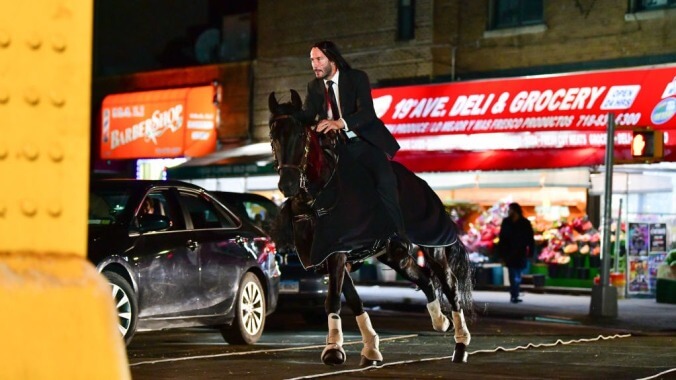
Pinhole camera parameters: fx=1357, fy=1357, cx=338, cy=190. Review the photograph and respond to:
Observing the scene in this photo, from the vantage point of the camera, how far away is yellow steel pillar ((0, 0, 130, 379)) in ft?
8.44

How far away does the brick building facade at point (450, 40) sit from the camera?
2736 centimetres

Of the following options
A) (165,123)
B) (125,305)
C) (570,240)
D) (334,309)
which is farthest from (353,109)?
(165,123)

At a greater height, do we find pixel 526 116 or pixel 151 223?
pixel 526 116

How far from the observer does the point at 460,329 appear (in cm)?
1069

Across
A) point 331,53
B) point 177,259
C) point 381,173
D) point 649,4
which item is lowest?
point 177,259

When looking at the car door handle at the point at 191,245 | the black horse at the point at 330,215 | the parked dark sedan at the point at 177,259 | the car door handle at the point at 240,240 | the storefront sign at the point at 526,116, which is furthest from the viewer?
the storefront sign at the point at 526,116

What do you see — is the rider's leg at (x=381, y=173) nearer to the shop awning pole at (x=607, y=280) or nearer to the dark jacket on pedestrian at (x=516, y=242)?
the shop awning pole at (x=607, y=280)

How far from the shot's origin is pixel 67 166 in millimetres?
2613

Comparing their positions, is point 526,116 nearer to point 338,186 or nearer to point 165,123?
point 165,123

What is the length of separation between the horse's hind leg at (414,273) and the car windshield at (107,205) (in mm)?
3037

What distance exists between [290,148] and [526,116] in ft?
61.1

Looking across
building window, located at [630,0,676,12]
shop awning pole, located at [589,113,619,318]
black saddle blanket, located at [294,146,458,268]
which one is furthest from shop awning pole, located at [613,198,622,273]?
black saddle blanket, located at [294,146,458,268]

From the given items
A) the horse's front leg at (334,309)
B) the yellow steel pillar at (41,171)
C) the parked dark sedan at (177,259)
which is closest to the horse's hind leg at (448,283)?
the horse's front leg at (334,309)

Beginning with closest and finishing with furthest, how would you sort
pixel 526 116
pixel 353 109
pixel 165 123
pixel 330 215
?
pixel 330 215, pixel 353 109, pixel 526 116, pixel 165 123
